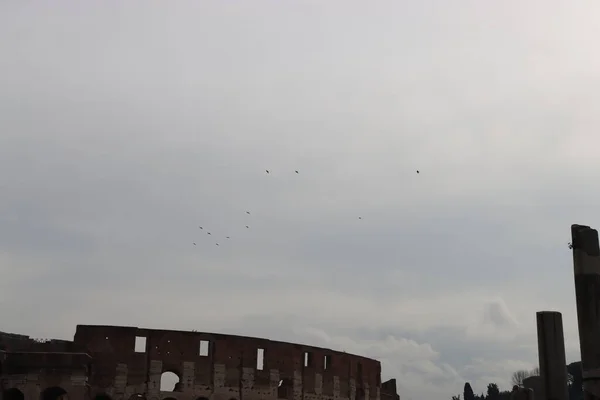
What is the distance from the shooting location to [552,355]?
11.4 metres

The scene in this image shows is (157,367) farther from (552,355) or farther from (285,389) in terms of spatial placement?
(552,355)

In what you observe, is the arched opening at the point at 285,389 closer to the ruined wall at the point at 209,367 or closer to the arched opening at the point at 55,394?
the ruined wall at the point at 209,367

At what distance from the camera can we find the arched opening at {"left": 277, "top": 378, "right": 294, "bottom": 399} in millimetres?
30161

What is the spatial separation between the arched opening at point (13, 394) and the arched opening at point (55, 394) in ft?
2.49

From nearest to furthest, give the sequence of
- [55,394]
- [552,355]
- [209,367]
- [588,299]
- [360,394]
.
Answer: [588,299] < [552,355] < [55,394] < [209,367] < [360,394]

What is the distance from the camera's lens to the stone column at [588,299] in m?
9.67

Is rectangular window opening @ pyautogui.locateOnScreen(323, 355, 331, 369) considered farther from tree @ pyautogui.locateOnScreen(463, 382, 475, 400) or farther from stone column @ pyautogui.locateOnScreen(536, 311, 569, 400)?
tree @ pyautogui.locateOnScreen(463, 382, 475, 400)

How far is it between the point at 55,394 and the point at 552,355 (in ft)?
66.8

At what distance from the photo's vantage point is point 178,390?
27.8 m

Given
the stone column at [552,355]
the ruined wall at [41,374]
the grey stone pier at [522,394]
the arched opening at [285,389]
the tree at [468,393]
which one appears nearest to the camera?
the stone column at [552,355]

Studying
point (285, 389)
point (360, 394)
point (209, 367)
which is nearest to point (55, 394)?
point (209, 367)

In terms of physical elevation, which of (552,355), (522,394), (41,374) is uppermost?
(41,374)

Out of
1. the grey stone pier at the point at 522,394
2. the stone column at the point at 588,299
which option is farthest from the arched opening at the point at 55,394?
the stone column at the point at 588,299

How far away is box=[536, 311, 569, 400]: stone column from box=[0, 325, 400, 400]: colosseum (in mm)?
17450
